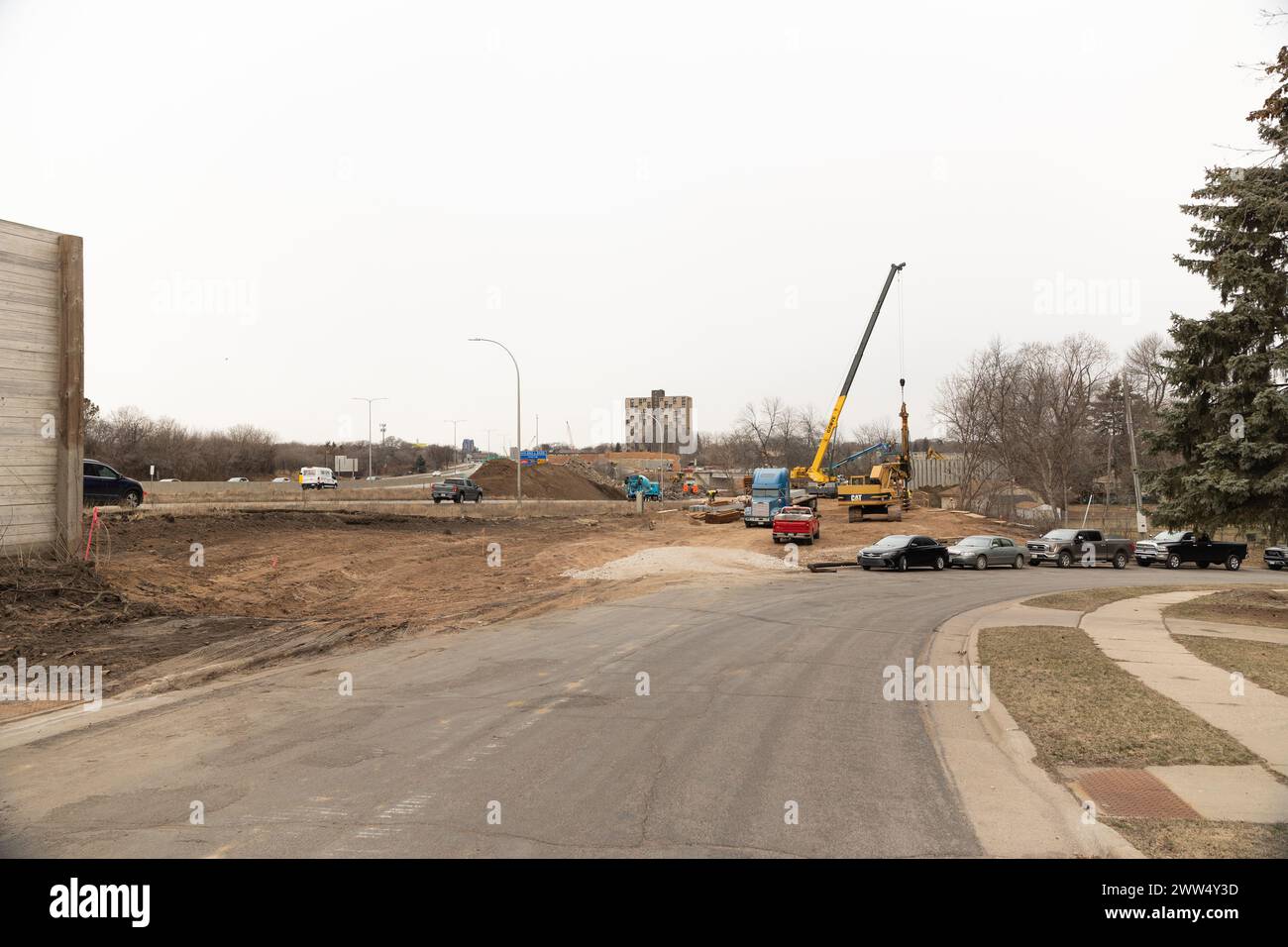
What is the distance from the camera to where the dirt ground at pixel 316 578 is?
45.3 ft

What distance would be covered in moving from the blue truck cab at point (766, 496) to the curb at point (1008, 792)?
1356 inches

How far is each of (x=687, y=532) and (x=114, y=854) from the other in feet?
124

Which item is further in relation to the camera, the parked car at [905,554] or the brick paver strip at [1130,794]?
the parked car at [905,554]

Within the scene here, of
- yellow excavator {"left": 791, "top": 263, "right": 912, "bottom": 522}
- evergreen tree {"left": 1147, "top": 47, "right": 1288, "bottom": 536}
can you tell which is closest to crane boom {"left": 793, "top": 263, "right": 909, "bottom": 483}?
yellow excavator {"left": 791, "top": 263, "right": 912, "bottom": 522}

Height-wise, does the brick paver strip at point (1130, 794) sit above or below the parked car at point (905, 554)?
above

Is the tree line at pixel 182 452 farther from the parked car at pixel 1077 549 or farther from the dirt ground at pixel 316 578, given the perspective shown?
the parked car at pixel 1077 549

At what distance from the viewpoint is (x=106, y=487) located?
33.3 meters

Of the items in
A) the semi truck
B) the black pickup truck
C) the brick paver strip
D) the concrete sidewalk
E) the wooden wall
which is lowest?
the black pickup truck

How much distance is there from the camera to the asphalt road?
5469 mm

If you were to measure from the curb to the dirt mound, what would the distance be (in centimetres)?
7086

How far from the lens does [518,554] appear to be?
3262 cm

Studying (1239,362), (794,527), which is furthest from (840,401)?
(1239,362)

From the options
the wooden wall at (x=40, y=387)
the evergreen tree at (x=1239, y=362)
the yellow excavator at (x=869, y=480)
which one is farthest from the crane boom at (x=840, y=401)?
the wooden wall at (x=40, y=387)

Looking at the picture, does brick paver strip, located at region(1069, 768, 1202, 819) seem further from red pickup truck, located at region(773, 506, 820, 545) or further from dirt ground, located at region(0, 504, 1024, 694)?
red pickup truck, located at region(773, 506, 820, 545)
